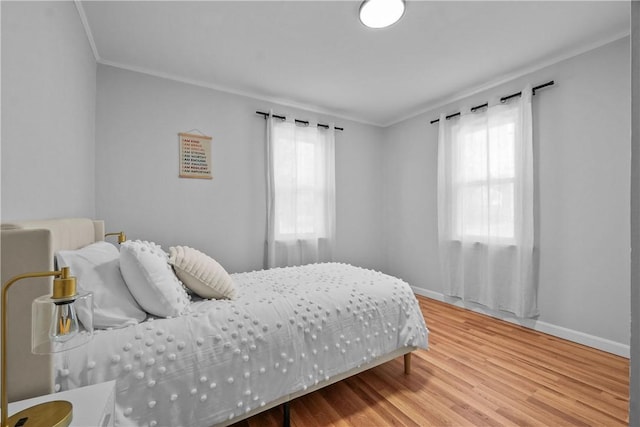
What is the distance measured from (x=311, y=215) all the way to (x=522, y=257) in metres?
2.38

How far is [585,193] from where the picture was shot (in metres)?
2.57

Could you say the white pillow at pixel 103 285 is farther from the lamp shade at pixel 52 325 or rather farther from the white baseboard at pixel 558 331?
the white baseboard at pixel 558 331

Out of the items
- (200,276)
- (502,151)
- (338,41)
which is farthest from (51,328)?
(502,151)

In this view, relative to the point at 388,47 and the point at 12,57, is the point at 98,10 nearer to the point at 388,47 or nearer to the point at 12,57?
the point at 12,57

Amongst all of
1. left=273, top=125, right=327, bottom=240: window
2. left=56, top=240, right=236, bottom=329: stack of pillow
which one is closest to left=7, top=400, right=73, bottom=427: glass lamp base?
left=56, top=240, right=236, bottom=329: stack of pillow

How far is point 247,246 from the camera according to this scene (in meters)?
3.43

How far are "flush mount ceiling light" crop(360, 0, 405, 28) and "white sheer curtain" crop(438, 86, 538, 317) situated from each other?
66.6 inches

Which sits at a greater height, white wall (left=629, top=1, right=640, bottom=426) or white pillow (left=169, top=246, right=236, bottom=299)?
white wall (left=629, top=1, right=640, bottom=426)

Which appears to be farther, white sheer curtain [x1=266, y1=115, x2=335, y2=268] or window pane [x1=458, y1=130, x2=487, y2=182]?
white sheer curtain [x1=266, y1=115, x2=335, y2=268]

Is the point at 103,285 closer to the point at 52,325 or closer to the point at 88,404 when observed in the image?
the point at 88,404

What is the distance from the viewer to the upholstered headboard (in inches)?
31.9

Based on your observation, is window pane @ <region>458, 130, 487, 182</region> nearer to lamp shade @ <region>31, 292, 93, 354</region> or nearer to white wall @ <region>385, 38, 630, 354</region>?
white wall @ <region>385, 38, 630, 354</region>

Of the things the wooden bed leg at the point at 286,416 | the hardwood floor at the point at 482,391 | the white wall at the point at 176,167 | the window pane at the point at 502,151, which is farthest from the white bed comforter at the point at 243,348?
the window pane at the point at 502,151

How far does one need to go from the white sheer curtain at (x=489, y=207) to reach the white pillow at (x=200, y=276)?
2.78 m
